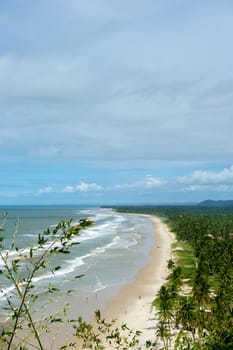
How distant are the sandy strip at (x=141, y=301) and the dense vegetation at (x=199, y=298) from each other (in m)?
1.68

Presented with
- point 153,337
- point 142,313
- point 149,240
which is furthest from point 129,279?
point 149,240

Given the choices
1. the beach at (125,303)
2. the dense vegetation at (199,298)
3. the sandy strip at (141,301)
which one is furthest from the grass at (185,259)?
the beach at (125,303)

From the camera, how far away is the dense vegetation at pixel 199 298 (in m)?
8.90

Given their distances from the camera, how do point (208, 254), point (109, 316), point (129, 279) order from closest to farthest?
point (109, 316), point (129, 279), point (208, 254)

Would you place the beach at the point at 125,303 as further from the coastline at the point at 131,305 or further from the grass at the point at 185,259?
the grass at the point at 185,259

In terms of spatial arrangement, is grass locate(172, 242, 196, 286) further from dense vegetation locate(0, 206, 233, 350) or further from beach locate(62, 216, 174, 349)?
beach locate(62, 216, 174, 349)

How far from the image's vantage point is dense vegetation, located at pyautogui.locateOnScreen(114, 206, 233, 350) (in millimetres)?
8898

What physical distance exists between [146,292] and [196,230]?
211ft

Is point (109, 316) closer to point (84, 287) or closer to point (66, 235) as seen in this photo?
point (84, 287)

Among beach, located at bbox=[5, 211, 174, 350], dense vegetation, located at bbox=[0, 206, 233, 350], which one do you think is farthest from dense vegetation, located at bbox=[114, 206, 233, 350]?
beach, located at bbox=[5, 211, 174, 350]

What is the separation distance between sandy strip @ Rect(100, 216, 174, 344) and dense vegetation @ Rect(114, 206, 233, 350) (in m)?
1.68

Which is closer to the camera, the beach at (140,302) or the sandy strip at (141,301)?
the beach at (140,302)

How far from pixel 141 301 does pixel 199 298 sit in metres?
10.3

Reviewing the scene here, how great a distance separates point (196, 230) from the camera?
114 m
